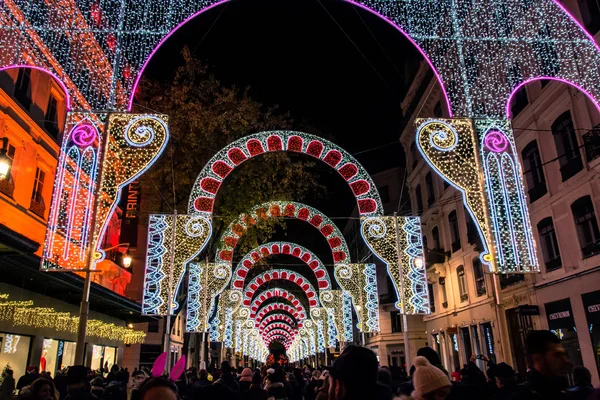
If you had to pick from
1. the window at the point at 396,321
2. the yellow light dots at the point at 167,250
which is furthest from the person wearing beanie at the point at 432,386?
the window at the point at 396,321

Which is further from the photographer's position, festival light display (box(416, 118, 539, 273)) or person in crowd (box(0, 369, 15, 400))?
person in crowd (box(0, 369, 15, 400))

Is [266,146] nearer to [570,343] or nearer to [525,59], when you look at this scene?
[525,59]

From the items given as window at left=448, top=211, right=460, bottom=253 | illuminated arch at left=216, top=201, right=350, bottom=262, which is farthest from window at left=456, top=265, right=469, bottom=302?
illuminated arch at left=216, top=201, right=350, bottom=262

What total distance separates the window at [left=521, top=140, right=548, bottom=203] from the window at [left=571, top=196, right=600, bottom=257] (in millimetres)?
2203

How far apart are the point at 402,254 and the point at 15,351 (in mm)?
13681

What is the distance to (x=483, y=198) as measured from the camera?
9320 millimetres

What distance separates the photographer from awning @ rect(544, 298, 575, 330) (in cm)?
1758

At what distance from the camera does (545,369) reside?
10.6 ft

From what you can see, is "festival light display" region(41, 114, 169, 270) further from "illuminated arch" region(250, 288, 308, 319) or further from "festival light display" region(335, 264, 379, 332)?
"illuminated arch" region(250, 288, 308, 319)

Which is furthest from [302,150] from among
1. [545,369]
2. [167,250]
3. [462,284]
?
[462,284]

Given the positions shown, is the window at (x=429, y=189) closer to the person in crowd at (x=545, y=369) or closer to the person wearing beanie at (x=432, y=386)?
the person wearing beanie at (x=432, y=386)

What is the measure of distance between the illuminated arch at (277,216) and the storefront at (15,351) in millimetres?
8349

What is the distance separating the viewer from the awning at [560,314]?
692 inches

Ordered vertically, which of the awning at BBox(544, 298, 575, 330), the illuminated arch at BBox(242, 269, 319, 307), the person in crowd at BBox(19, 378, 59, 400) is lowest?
the person in crowd at BBox(19, 378, 59, 400)
